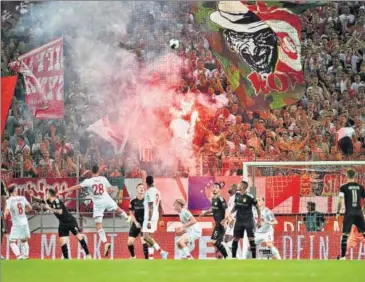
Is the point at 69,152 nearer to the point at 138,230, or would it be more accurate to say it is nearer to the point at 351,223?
the point at 138,230

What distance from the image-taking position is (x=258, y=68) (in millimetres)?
15438

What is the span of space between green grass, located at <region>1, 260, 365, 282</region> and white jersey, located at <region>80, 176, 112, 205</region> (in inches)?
123

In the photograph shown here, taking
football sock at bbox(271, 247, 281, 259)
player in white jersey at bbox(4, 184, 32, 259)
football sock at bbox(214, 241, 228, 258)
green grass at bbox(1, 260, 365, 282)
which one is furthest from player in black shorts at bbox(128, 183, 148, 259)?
green grass at bbox(1, 260, 365, 282)

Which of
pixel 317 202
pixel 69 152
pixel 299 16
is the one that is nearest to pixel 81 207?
pixel 69 152

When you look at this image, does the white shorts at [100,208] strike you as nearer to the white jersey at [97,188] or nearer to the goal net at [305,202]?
the white jersey at [97,188]

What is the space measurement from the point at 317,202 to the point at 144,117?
331 centimetres

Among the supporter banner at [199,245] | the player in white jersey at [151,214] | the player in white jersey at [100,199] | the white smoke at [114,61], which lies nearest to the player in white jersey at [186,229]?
the player in white jersey at [151,214]

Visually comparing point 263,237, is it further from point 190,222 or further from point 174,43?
point 174,43

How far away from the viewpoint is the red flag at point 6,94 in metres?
14.9

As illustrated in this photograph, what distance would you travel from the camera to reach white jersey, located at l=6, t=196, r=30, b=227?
1274 centimetres

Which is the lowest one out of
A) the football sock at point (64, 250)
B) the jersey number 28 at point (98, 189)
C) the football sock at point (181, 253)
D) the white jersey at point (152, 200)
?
the football sock at point (181, 253)

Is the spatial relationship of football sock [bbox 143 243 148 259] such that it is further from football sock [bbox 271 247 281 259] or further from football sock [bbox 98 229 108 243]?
football sock [bbox 271 247 281 259]

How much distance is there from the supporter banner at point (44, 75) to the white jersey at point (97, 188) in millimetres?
2253

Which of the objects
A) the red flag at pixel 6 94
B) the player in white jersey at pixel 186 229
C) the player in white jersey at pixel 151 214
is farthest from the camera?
the red flag at pixel 6 94
